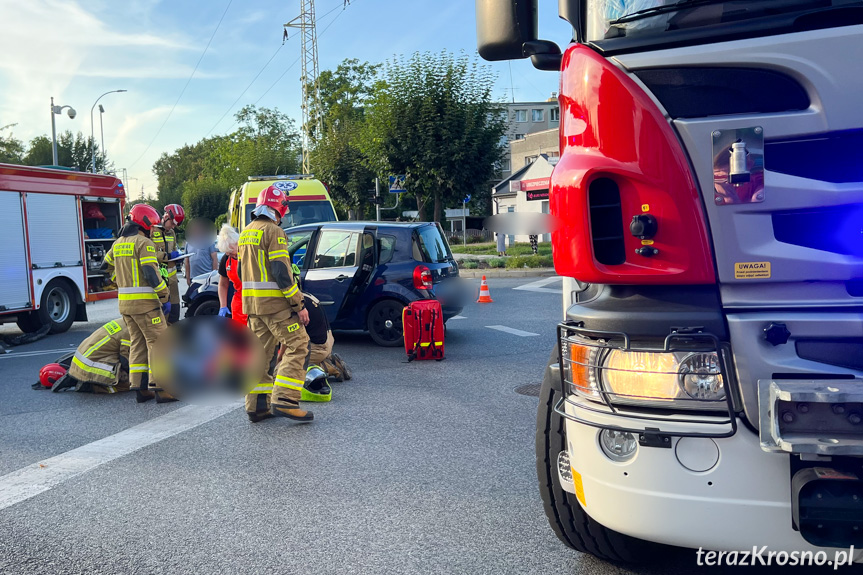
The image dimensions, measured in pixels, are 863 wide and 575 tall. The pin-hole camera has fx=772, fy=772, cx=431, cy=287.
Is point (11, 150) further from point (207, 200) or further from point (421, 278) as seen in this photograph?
point (421, 278)

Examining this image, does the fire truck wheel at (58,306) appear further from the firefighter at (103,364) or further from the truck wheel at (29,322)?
the firefighter at (103,364)

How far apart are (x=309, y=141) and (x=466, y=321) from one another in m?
44.1

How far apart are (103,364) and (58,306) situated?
6913mm

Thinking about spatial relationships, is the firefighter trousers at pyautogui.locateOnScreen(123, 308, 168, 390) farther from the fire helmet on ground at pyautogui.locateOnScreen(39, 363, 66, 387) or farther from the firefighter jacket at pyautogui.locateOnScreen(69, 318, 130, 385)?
the fire helmet on ground at pyautogui.locateOnScreen(39, 363, 66, 387)

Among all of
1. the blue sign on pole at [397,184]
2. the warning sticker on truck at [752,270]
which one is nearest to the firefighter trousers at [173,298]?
the warning sticker on truck at [752,270]

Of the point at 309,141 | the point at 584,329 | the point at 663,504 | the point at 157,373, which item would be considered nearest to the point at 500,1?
the point at 584,329

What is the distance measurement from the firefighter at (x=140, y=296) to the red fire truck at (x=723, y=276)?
18.9ft

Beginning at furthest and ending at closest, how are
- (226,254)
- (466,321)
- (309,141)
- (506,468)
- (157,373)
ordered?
1. (309,141)
2. (466,321)
3. (226,254)
4. (157,373)
5. (506,468)

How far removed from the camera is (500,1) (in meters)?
3.19

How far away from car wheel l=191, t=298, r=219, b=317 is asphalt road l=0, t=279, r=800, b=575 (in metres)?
3.14

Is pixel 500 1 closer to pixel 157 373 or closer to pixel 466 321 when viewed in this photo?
pixel 157 373

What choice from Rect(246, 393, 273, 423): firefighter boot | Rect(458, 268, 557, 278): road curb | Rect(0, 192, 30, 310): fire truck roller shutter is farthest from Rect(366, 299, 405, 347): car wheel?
Rect(458, 268, 557, 278): road curb

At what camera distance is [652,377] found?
97.5 inches

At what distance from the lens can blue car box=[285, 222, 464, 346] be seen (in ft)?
32.9
